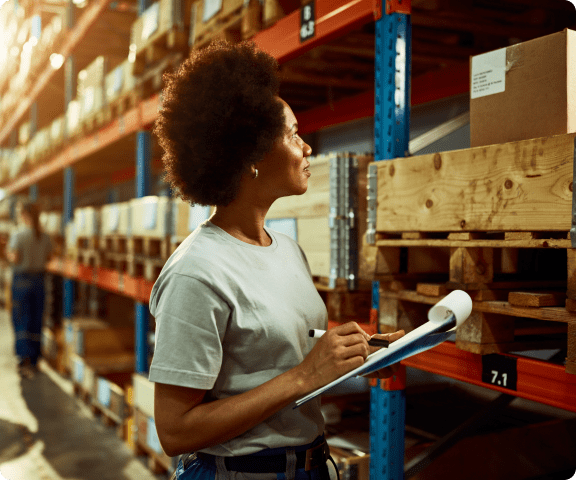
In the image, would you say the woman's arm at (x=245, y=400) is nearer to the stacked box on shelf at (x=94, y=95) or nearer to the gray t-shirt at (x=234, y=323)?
the gray t-shirt at (x=234, y=323)

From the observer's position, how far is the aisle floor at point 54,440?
456 cm

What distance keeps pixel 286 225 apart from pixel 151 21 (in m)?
2.67

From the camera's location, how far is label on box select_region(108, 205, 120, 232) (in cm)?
558

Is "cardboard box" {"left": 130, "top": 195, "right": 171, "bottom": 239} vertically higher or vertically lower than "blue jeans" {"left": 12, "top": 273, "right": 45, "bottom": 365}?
higher

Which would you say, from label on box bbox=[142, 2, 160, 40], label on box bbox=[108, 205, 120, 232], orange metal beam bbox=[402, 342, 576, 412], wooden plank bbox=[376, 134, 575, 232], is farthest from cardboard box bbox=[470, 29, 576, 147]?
label on box bbox=[108, 205, 120, 232]

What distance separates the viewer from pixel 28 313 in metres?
7.80

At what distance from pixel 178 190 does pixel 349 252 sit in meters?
1.14

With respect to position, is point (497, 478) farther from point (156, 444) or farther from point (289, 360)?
point (156, 444)

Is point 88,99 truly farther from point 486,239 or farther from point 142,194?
point 486,239

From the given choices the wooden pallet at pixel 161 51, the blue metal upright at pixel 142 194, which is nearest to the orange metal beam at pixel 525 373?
the wooden pallet at pixel 161 51

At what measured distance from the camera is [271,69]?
1.63 m

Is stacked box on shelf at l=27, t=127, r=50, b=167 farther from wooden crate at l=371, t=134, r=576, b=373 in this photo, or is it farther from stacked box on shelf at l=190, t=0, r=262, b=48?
wooden crate at l=371, t=134, r=576, b=373

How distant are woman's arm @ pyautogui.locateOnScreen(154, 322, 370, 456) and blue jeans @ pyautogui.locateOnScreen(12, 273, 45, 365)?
723cm

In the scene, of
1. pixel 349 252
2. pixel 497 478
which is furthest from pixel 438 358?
pixel 497 478
